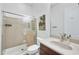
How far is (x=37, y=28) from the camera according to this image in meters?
1.56

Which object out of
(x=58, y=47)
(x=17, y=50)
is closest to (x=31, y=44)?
(x=17, y=50)

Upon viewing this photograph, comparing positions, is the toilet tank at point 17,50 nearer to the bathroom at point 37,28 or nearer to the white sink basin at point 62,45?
the bathroom at point 37,28

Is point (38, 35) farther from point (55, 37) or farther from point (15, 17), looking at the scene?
point (15, 17)

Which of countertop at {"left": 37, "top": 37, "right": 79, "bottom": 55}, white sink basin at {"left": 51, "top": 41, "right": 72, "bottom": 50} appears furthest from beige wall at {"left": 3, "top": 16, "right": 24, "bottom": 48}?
white sink basin at {"left": 51, "top": 41, "right": 72, "bottom": 50}

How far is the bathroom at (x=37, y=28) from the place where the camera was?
149 cm

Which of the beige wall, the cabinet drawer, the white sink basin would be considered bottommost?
the cabinet drawer

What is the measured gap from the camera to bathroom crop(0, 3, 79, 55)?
1.49m

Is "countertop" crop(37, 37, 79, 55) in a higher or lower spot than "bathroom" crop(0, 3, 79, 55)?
lower

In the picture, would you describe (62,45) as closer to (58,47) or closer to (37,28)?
(58,47)

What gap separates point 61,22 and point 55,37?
0.74ft

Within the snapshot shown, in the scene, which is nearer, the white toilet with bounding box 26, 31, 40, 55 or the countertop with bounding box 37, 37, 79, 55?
the countertop with bounding box 37, 37, 79, 55

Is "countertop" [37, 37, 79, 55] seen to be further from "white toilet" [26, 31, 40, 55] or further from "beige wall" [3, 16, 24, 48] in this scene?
"beige wall" [3, 16, 24, 48]

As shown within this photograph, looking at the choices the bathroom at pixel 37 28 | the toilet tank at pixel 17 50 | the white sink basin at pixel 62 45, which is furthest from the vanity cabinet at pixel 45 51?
the toilet tank at pixel 17 50
